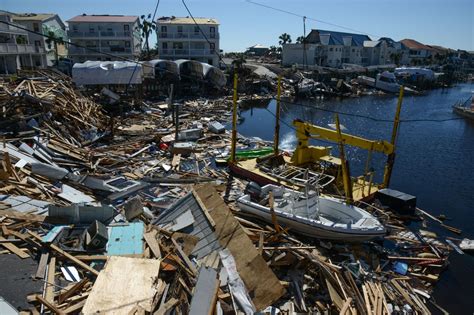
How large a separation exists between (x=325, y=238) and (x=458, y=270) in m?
4.94

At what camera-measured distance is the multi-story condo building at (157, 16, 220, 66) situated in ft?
193

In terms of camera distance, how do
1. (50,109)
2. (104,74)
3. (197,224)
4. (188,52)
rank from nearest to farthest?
(197,224) → (50,109) → (104,74) → (188,52)

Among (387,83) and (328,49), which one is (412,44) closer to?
(328,49)

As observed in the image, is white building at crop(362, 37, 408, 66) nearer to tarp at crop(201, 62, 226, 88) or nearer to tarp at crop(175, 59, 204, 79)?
tarp at crop(201, 62, 226, 88)

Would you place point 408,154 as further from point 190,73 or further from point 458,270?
point 190,73

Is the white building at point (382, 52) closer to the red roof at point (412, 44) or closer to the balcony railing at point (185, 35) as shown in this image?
the red roof at point (412, 44)

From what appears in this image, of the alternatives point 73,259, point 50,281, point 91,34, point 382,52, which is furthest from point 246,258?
point 382,52

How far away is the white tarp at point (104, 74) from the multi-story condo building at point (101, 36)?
24.7 meters

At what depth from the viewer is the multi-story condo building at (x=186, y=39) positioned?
58969 millimetres

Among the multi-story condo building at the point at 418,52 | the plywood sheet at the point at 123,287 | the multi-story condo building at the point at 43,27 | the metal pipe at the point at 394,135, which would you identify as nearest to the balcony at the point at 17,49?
the multi-story condo building at the point at 43,27

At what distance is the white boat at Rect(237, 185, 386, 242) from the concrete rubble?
1.64 feet

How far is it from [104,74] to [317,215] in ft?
95.1

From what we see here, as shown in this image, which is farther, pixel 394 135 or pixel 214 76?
pixel 214 76

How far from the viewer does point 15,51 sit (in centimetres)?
4388
